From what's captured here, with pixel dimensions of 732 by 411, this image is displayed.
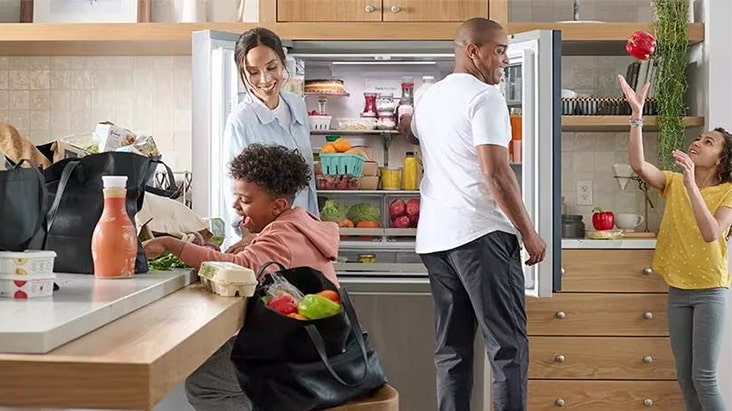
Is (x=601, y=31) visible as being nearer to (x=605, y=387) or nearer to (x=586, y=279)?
(x=586, y=279)

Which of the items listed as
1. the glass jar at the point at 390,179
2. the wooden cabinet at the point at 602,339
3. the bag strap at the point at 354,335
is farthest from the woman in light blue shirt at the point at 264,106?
the wooden cabinet at the point at 602,339

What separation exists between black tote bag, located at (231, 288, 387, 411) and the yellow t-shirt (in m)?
2.11

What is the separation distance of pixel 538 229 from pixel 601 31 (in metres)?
0.95

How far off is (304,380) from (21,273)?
530 millimetres

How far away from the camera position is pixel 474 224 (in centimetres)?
278

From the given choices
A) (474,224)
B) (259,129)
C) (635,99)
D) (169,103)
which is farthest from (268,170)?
(169,103)

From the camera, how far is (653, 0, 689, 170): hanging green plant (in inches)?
148

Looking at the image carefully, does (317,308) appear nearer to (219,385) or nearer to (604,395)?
(219,385)

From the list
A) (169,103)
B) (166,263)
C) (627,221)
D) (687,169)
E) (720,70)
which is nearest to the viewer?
(166,263)

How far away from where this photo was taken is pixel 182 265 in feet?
6.24

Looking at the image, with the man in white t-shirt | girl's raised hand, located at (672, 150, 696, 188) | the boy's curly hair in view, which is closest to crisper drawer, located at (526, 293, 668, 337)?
girl's raised hand, located at (672, 150, 696, 188)

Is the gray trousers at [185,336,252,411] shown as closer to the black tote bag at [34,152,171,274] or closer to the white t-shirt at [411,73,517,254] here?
the black tote bag at [34,152,171,274]

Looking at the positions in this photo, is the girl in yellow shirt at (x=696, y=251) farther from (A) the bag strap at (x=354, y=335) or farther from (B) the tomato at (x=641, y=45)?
(A) the bag strap at (x=354, y=335)

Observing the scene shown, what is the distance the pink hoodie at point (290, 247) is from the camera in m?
1.87
